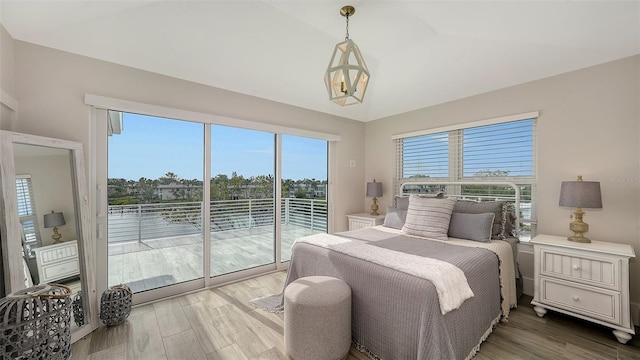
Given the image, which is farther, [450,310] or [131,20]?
[131,20]

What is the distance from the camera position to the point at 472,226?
9.08 feet

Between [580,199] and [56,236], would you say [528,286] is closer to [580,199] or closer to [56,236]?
[580,199]

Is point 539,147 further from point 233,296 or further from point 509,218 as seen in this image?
point 233,296

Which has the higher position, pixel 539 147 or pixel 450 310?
pixel 539 147

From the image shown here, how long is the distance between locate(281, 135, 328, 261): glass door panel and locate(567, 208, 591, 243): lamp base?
3057 millimetres

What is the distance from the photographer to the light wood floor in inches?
77.3

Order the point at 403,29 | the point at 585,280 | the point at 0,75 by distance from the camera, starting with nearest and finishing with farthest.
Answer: the point at 0,75
the point at 585,280
the point at 403,29

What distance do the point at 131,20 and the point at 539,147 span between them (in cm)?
428

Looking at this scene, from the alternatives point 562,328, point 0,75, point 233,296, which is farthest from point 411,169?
point 0,75

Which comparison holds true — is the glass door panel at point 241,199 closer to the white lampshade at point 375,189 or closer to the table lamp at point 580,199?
the white lampshade at point 375,189

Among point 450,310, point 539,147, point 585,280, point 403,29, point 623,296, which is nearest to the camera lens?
point 450,310

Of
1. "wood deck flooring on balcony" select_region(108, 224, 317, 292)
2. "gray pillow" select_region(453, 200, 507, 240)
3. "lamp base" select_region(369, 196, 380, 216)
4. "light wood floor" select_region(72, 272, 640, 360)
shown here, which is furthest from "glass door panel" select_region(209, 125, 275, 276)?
"gray pillow" select_region(453, 200, 507, 240)

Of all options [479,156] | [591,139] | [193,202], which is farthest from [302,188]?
[591,139]

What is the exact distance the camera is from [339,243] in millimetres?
2555
